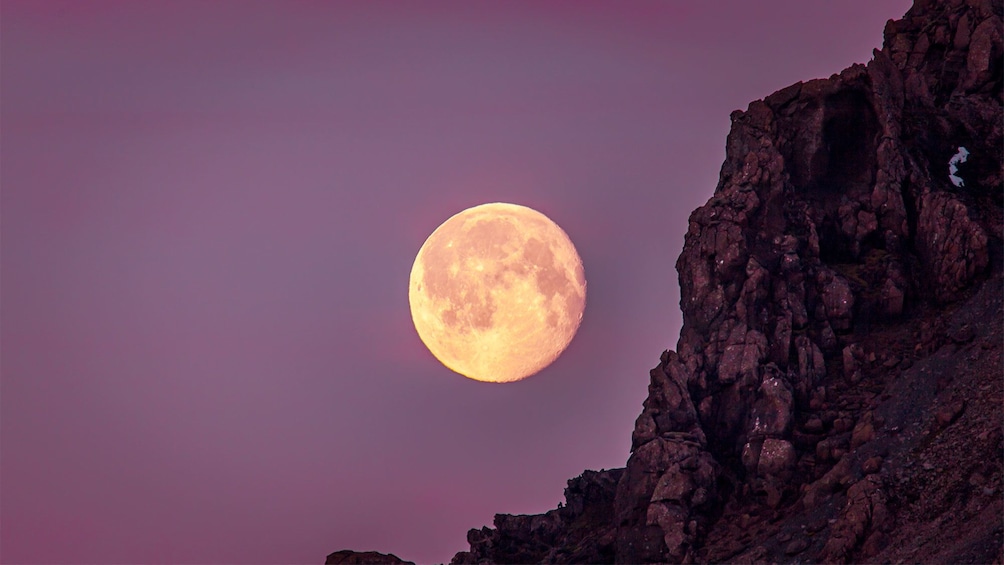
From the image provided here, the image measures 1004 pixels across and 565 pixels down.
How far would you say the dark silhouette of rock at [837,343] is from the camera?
152 m

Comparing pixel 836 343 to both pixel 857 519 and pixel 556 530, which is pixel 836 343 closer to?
pixel 857 519

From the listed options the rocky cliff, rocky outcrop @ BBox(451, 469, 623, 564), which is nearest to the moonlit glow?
the rocky cliff

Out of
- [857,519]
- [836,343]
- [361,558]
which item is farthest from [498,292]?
[857,519]

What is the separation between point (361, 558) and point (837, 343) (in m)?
60.6

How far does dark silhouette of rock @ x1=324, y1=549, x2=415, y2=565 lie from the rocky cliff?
37.8ft

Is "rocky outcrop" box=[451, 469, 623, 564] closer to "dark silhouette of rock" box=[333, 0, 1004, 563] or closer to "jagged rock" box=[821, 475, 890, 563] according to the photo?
"dark silhouette of rock" box=[333, 0, 1004, 563]

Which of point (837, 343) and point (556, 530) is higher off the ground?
point (837, 343)

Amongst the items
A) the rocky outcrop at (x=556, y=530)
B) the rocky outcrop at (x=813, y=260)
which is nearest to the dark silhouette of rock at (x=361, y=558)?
the rocky outcrop at (x=556, y=530)

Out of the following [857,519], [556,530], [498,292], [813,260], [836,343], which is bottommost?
[857,519]

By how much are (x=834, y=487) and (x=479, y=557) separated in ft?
143

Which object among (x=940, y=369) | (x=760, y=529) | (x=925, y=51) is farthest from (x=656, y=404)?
(x=925, y=51)

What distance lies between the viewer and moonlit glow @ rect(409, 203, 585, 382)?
18388 centimetres

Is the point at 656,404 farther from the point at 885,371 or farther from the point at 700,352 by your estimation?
the point at 885,371

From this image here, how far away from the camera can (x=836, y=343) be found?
175 metres
